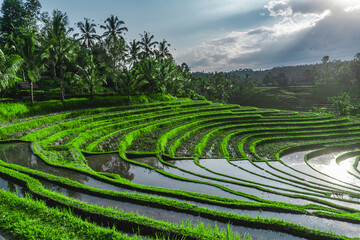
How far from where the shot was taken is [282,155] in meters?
21.6

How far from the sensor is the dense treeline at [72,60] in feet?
63.4

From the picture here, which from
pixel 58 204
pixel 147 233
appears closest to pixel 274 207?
pixel 147 233

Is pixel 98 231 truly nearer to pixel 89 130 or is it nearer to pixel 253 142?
pixel 89 130

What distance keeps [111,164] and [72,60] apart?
15736mm

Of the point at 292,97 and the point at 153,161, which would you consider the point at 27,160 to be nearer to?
the point at 153,161

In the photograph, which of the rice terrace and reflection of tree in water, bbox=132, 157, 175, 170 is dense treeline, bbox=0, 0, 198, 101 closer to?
the rice terrace

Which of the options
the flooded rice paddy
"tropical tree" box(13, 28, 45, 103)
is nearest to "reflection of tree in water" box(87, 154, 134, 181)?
the flooded rice paddy

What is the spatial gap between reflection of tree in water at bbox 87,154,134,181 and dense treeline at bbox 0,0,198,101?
1023cm

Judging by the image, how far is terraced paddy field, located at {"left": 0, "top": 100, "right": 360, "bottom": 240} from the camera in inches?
235

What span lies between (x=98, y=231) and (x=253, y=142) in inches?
795

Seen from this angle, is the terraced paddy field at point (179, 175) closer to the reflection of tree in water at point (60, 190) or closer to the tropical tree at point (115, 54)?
the reflection of tree in water at point (60, 190)

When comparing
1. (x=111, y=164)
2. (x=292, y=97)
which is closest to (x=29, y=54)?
(x=111, y=164)

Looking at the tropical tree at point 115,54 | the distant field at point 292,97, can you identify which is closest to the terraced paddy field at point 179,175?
the tropical tree at point 115,54

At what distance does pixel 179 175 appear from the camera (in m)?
12.6
